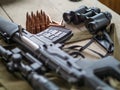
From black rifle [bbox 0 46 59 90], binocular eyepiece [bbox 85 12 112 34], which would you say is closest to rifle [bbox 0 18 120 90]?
black rifle [bbox 0 46 59 90]

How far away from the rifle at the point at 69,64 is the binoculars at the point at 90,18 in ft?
0.67

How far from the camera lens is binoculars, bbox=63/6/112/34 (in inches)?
44.8

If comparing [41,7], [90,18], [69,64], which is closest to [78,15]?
[90,18]

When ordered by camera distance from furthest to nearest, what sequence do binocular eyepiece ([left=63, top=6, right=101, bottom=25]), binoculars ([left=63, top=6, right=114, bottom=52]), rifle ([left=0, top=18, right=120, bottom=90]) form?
binocular eyepiece ([left=63, top=6, right=101, bottom=25]) → binoculars ([left=63, top=6, right=114, bottom=52]) → rifle ([left=0, top=18, right=120, bottom=90])

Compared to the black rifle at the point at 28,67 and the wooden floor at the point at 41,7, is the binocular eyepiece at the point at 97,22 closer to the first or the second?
the wooden floor at the point at 41,7

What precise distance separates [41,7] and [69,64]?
58 cm

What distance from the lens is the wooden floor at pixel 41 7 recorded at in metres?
1.27

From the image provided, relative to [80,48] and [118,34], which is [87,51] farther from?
[118,34]

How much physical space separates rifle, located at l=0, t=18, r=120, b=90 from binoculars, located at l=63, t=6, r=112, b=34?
0.67 feet

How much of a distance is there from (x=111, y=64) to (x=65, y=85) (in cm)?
14

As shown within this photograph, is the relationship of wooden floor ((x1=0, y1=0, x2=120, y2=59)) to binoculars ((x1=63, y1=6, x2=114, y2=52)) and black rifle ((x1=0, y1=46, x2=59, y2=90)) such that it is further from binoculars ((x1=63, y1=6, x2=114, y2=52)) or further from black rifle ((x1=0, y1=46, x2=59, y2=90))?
black rifle ((x1=0, y1=46, x2=59, y2=90))

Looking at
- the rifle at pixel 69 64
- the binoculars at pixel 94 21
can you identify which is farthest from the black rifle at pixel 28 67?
the binoculars at pixel 94 21

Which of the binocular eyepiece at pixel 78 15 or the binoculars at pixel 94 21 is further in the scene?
the binocular eyepiece at pixel 78 15

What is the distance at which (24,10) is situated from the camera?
4.42 feet
